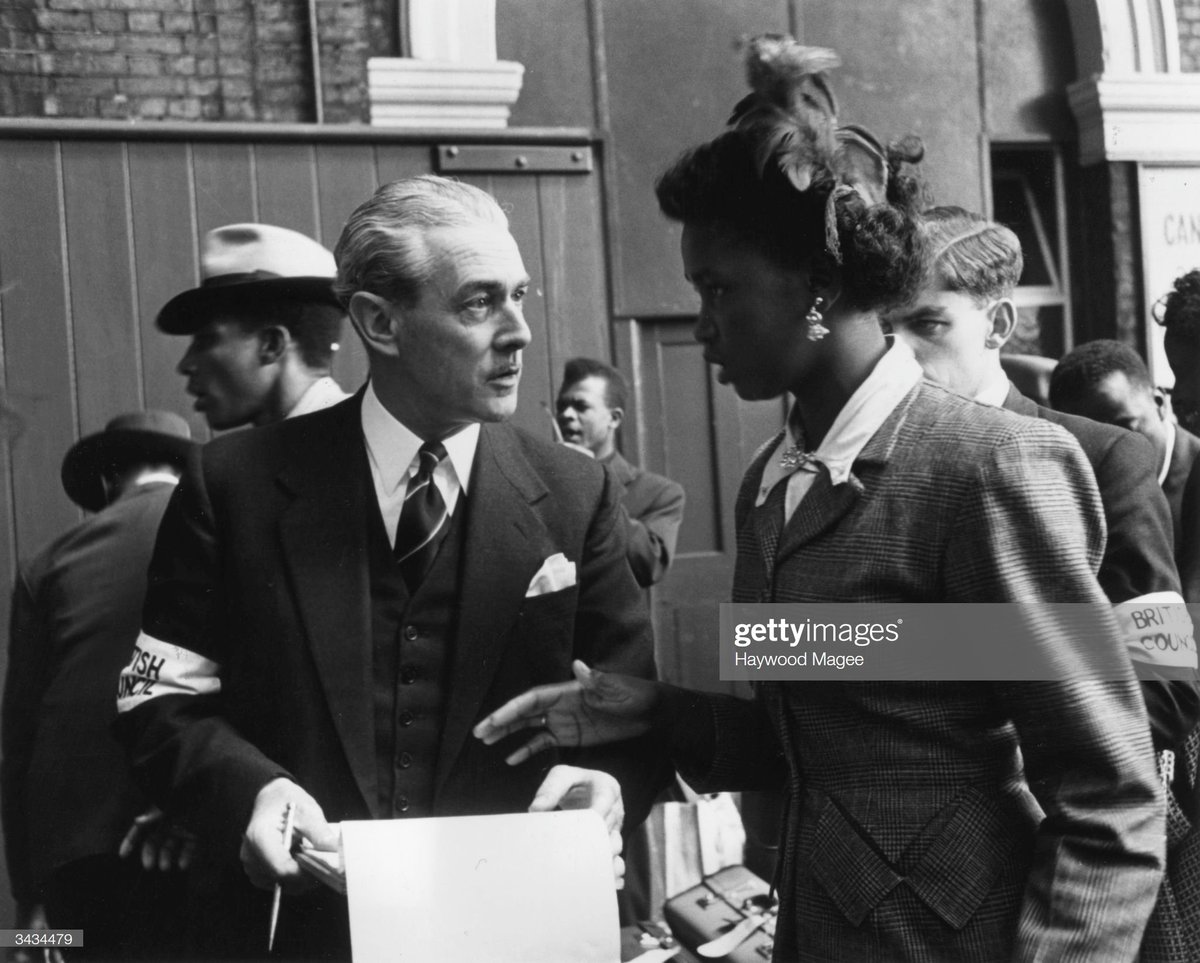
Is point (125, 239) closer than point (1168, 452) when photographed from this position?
No

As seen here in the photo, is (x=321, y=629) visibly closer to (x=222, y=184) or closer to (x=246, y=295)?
(x=246, y=295)

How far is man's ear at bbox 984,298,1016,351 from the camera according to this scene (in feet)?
7.48

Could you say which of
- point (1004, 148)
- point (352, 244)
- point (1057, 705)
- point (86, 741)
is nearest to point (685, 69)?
point (1004, 148)

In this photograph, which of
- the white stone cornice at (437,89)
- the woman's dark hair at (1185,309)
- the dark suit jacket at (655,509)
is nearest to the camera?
the woman's dark hair at (1185,309)

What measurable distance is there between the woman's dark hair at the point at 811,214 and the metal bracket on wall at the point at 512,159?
82.8 inches

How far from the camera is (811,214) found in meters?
1.56

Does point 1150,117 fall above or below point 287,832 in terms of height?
above

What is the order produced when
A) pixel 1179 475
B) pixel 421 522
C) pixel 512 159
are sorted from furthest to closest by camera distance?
pixel 512 159 < pixel 1179 475 < pixel 421 522

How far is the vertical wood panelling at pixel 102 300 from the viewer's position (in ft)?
11.4

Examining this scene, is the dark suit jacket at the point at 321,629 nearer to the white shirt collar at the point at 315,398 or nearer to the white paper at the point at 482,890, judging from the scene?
the white paper at the point at 482,890

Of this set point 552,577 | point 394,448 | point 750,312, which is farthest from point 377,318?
point 750,312

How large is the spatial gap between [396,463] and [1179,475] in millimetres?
1366

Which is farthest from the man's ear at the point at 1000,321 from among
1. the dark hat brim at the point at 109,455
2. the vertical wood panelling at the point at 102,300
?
the vertical wood panelling at the point at 102,300

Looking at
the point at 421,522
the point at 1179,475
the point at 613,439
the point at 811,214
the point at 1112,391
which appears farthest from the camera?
the point at 613,439
